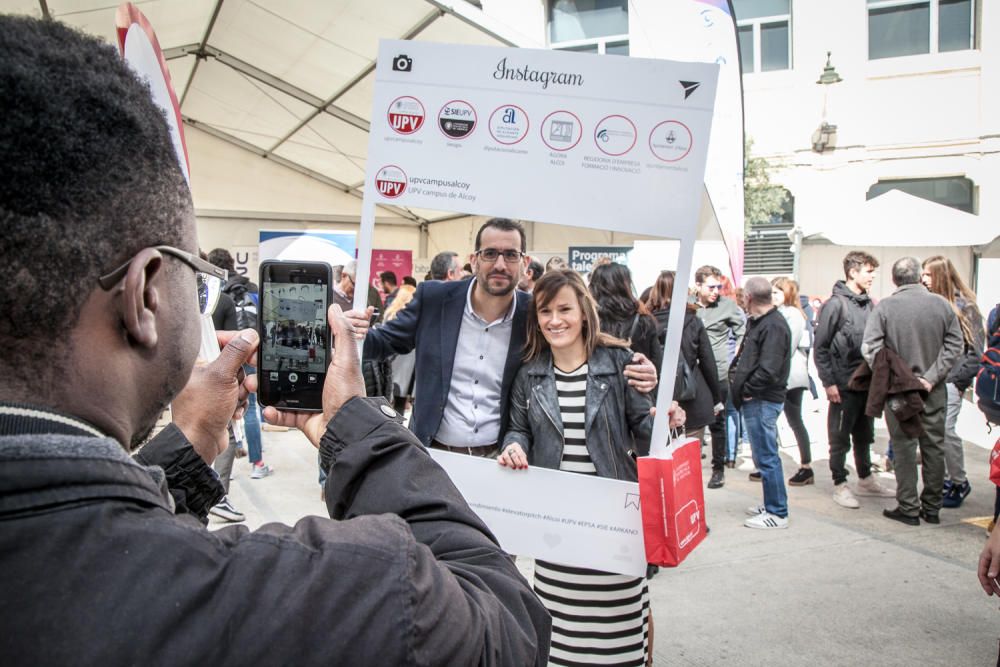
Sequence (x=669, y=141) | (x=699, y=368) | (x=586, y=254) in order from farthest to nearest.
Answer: (x=586, y=254), (x=699, y=368), (x=669, y=141)

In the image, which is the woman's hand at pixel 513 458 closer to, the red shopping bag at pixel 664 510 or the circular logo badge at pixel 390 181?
the red shopping bag at pixel 664 510

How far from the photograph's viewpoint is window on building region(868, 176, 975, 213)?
1611 centimetres

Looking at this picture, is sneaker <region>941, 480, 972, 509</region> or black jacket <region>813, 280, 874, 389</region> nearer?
sneaker <region>941, 480, 972, 509</region>

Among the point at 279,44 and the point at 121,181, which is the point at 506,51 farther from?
the point at 279,44

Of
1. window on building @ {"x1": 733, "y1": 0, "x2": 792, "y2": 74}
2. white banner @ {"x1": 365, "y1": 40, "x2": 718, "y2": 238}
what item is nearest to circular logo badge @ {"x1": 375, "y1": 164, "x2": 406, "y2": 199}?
white banner @ {"x1": 365, "y1": 40, "x2": 718, "y2": 238}

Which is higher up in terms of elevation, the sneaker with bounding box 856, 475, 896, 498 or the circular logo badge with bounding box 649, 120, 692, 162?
the circular logo badge with bounding box 649, 120, 692, 162

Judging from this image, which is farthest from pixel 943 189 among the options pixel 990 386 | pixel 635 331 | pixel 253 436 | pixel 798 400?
pixel 253 436

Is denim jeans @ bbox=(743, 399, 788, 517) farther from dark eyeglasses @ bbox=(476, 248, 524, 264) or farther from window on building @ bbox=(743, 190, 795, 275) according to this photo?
window on building @ bbox=(743, 190, 795, 275)

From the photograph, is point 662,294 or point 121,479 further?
point 662,294

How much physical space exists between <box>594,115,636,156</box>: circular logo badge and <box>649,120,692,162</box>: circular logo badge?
69 millimetres

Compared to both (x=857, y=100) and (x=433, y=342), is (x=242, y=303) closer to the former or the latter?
(x=433, y=342)

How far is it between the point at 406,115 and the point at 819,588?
3.67 metres

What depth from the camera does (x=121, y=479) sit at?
2.22 ft

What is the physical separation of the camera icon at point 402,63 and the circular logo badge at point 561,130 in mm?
498
